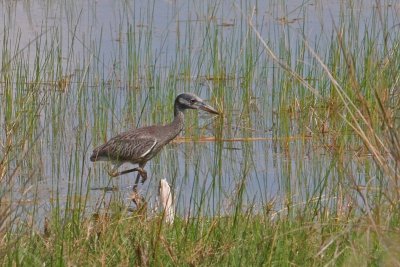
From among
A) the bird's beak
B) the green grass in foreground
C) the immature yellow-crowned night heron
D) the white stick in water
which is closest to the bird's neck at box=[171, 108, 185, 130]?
the immature yellow-crowned night heron

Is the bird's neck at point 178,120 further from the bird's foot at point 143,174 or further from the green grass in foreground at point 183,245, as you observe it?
the green grass in foreground at point 183,245

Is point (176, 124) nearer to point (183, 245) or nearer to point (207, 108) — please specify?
point (207, 108)

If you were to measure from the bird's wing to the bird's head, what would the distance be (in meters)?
0.40

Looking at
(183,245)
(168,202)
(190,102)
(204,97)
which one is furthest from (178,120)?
(183,245)

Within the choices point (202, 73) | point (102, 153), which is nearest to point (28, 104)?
point (102, 153)

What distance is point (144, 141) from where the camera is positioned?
8.34 metres

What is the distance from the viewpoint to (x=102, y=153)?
804 centimetres

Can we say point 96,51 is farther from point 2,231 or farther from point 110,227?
point 2,231

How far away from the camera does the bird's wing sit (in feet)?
26.3

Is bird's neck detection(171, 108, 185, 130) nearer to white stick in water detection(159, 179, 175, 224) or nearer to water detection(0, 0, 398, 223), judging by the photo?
water detection(0, 0, 398, 223)

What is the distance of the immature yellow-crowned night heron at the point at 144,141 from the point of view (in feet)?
26.5

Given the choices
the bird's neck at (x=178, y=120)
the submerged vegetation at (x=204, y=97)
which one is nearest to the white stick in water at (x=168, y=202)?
the submerged vegetation at (x=204, y=97)

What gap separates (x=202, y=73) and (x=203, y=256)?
5.53 metres

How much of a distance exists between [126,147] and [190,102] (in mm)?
649
